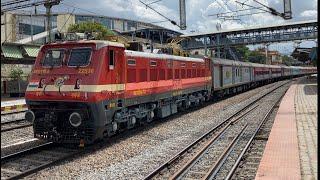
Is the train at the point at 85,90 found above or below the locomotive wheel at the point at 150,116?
above

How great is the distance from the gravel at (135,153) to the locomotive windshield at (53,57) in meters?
2.86

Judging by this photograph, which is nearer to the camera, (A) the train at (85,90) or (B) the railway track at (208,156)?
(B) the railway track at (208,156)

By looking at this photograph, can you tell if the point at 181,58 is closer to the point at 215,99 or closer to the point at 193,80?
the point at 193,80

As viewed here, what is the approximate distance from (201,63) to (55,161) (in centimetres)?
1584

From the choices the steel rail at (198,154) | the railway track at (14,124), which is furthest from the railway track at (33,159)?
the railway track at (14,124)

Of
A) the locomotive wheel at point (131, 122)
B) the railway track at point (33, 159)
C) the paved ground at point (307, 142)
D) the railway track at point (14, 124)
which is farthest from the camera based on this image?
the railway track at point (14, 124)

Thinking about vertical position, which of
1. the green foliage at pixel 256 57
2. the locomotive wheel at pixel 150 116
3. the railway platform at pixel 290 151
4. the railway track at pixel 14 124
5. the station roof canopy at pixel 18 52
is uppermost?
the green foliage at pixel 256 57

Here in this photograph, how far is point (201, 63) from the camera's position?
24.8 m

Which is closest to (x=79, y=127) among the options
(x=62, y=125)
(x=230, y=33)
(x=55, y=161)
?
(x=62, y=125)

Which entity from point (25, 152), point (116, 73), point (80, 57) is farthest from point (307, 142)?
point (25, 152)

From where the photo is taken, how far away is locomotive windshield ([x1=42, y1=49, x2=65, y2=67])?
12141 millimetres

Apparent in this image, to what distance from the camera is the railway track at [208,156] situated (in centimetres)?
950

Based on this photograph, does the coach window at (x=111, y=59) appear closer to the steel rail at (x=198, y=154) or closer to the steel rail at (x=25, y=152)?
the steel rail at (x=25, y=152)

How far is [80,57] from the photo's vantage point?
12.0 metres
